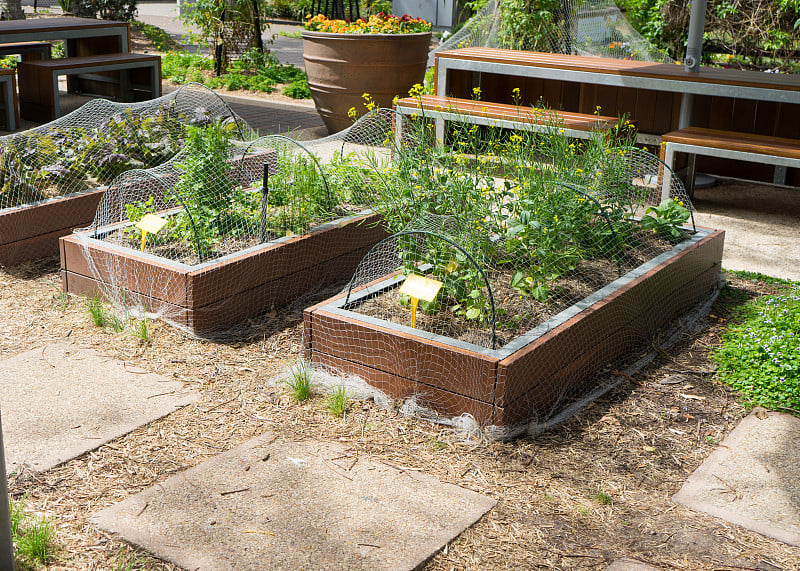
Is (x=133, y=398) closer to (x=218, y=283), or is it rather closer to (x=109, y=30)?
(x=218, y=283)

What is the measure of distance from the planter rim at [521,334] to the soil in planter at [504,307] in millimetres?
47

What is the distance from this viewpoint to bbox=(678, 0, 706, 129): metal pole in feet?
22.8

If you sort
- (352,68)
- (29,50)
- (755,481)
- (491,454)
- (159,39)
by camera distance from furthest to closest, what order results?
(159,39)
(29,50)
(352,68)
(491,454)
(755,481)

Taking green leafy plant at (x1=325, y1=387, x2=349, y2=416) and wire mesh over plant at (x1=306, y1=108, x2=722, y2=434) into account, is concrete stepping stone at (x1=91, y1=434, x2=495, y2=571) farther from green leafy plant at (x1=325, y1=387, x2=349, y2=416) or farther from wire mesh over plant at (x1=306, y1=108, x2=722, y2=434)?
wire mesh over plant at (x1=306, y1=108, x2=722, y2=434)

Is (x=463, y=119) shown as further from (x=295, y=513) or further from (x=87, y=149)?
(x=295, y=513)

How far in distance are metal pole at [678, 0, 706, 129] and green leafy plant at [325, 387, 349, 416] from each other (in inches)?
195

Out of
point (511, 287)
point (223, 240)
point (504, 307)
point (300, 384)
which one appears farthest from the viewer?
point (223, 240)

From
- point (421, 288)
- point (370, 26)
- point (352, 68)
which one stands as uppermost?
point (370, 26)

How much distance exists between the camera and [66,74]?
354 inches

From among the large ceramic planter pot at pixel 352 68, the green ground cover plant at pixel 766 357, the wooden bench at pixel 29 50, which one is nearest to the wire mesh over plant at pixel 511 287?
the green ground cover plant at pixel 766 357

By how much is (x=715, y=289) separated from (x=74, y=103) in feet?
25.8

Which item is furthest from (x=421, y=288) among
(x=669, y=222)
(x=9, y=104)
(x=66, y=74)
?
(x=66, y=74)

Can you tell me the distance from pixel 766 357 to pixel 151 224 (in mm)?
2938

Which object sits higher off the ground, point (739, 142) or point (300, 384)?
point (739, 142)
